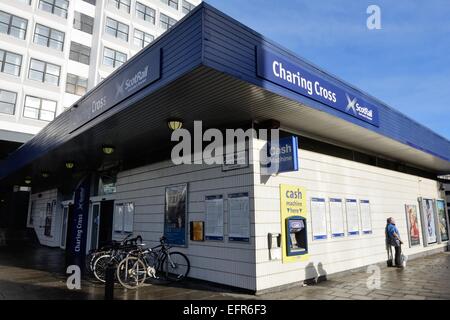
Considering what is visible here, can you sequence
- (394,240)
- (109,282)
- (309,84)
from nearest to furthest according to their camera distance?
(109,282)
(309,84)
(394,240)

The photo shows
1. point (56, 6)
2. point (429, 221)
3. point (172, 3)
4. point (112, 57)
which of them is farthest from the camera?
point (172, 3)

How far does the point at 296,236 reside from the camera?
749 centimetres

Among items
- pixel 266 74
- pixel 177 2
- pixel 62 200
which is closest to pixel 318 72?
pixel 266 74

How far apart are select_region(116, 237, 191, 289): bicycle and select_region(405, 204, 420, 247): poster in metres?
8.42

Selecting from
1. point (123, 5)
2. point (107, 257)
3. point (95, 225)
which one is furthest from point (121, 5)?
point (107, 257)

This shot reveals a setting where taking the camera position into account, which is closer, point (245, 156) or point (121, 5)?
point (245, 156)

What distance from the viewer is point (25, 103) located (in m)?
23.3

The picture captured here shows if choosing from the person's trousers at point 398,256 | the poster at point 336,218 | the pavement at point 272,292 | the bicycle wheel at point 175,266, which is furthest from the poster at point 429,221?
the bicycle wheel at point 175,266

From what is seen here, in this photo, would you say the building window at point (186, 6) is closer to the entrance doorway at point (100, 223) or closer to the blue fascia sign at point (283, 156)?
the entrance doorway at point (100, 223)

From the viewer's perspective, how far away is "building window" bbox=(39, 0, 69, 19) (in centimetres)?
2477

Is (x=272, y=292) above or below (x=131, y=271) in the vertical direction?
below

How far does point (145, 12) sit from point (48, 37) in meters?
9.52

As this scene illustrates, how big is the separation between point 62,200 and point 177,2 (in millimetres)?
24639

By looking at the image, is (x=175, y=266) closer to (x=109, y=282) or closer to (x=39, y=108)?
(x=109, y=282)
